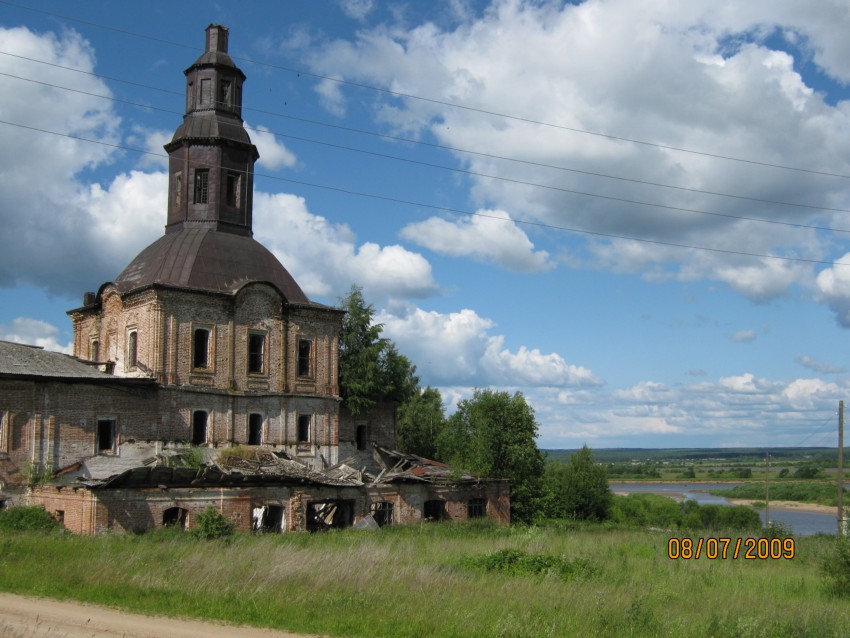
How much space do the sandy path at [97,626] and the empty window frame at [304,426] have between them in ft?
66.6

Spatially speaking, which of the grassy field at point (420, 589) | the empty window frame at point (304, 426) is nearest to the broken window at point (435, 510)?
the empty window frame at point (304, 426)

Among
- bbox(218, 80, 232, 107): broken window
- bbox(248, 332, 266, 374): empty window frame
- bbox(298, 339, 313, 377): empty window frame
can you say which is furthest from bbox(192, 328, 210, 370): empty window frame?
bbox(218, 80, 232, 107): broken window

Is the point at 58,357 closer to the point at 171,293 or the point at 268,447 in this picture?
the point at 171,293

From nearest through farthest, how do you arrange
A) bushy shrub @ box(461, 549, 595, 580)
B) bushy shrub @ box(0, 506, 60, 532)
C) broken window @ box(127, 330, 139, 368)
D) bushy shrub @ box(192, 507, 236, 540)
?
bushy shrub @ box(461, 549, 595, 580) → bushy shrub @ box(0, 506, 60, 532) → bushy shrub @ box(192, 507, 236, 540) → broken window @ box(127, 330, 139, 368)

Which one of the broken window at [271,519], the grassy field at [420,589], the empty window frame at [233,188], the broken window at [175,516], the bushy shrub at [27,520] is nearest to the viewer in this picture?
the grassy field at [420,589]

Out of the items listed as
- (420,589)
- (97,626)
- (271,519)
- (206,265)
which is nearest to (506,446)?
(271,519)

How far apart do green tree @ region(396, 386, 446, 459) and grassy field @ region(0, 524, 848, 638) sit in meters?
32.3

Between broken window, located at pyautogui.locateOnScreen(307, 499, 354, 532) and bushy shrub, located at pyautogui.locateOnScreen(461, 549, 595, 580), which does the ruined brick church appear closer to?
broken window, located at pyautogui.locateOnScreen(307, 499, 354, 532)

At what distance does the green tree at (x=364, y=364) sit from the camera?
3731 centimetres

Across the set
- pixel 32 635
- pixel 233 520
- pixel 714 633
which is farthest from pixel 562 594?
pixel 233 520

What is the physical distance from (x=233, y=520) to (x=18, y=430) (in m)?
7.16

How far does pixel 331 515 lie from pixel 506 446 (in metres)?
10.2

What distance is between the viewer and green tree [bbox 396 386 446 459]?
54.5m
